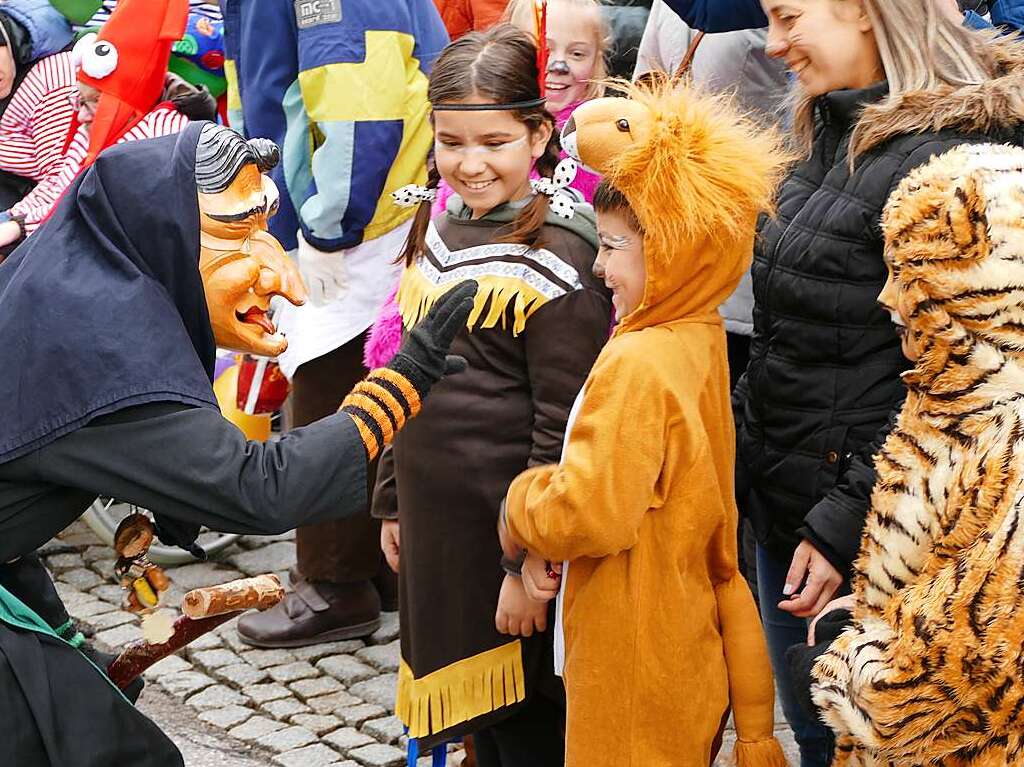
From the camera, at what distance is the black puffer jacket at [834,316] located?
2.64 m

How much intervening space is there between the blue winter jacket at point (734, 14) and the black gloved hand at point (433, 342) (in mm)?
1676

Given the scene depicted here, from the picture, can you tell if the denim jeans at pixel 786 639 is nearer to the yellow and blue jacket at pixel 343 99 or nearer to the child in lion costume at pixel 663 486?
the child in lion costume at pixel 663 486

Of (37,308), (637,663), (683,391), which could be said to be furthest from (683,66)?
(37,308)

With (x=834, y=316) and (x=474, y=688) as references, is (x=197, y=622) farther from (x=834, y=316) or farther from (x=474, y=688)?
(x=834, y=316)

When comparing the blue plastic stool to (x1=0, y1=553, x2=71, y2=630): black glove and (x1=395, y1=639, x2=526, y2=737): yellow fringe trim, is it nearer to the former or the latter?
(x1=395, y1=639, x2=526, y2=737): yellow fringe trim

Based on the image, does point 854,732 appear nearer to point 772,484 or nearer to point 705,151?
point 772,484

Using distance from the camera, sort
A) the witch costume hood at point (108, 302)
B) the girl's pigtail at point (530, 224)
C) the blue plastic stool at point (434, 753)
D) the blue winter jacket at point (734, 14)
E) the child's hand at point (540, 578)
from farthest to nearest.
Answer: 1. the blue winter jacket at point (734, 14)
2. the blue plastic stool at point (434, 753)
3. the girl's pigtail at point (530, 224)
4. the child's hand at point (540, 578)
5. the witch costume hood at point (108, 302)

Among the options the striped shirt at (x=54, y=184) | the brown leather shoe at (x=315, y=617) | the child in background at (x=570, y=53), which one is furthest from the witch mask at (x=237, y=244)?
the striped shirt at (x=54, y=184)

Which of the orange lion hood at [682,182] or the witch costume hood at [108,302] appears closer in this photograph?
the witch costume hood at [108,302]

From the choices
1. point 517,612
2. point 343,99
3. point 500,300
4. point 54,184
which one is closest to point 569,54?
point 343,99

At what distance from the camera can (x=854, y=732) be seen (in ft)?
7.00

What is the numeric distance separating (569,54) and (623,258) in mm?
1569

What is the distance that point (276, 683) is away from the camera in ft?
14.5

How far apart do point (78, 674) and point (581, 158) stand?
53.4 inches
